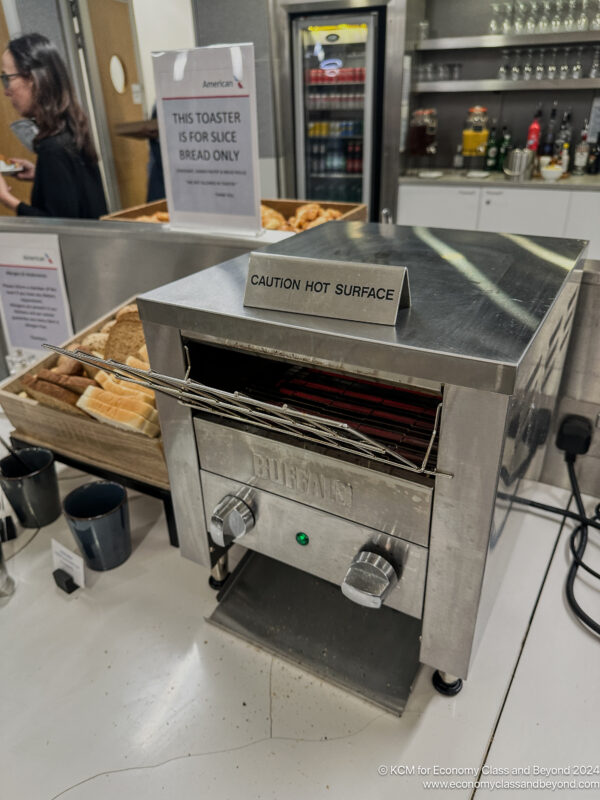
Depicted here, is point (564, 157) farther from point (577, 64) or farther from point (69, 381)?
point (69, 381)

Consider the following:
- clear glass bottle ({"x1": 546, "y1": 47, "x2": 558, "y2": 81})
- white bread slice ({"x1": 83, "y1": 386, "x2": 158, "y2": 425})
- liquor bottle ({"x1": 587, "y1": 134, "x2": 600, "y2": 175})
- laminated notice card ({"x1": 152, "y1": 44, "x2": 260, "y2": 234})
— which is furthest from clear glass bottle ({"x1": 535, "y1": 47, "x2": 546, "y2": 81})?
white bread slice ({"x1": 83, "y1": 386, "x2": 158, "y2": 425})

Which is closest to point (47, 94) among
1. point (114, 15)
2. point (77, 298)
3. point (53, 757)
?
point (114, 15)

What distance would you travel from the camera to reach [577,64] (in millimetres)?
3617

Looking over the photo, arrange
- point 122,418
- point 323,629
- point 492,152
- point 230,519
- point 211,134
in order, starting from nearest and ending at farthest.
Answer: point 230,519 → point 323,629 → point 122,418 → point 211,134 → point 492,152

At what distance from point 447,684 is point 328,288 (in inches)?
23.2

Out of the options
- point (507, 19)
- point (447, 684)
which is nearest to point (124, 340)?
point (447, 684)

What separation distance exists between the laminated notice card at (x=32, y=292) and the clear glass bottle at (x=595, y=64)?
361 cm

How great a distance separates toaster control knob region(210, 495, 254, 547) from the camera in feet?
2.55

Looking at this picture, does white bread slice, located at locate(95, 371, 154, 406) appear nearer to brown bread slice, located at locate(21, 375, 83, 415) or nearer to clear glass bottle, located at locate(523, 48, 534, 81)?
brown bread slice, located at locate(21, 375, 83, 415)

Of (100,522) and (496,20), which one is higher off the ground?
(496,20)

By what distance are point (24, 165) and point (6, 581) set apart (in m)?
2.12

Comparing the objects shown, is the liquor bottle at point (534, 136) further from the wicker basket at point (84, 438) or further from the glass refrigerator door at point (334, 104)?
the wicker basket at point (84, 438)

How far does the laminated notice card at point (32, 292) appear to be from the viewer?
157cm

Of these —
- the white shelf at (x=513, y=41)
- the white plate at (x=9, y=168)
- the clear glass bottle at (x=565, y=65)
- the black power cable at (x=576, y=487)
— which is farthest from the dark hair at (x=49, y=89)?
the clear glass bottle at (x=565, y=65)
